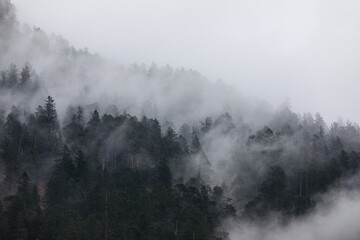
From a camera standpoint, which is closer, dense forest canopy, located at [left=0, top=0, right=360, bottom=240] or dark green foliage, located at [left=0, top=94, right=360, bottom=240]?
dark green foliage, located at [left=0, top=94, right=360, bottom=240]

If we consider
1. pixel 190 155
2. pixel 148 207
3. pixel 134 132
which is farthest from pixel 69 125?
pixel 148 207

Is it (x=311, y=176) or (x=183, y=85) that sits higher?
(x=183, y=85)

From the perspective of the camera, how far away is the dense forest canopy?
222 feet

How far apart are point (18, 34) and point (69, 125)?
209 ft

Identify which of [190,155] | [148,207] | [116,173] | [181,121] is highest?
[181,121]

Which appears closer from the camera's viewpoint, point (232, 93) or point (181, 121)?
point (181, 121)

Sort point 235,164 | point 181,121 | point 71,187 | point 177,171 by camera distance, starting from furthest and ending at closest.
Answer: point 181,121 < point 235,164 < point 177,171 < point 71,187

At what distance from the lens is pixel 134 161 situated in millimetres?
90188

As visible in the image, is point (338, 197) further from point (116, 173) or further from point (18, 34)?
point (18, 34)

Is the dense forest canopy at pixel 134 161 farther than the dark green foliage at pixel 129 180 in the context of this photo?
Yes

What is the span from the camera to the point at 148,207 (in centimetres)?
6919

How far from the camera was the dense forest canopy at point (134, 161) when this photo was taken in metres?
67.7

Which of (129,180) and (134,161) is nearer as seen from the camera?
(129,180)

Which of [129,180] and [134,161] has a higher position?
[134,161]
